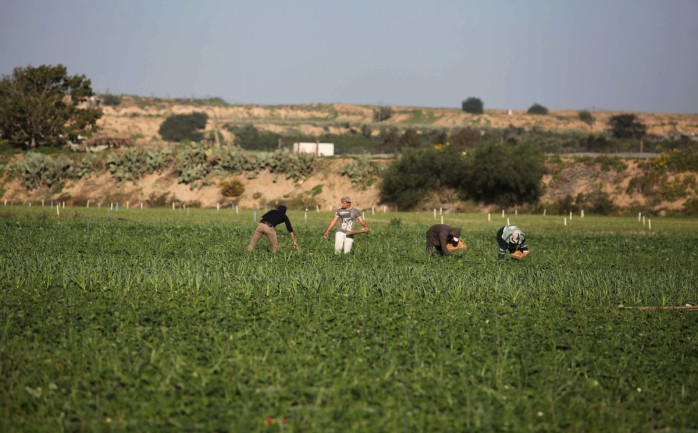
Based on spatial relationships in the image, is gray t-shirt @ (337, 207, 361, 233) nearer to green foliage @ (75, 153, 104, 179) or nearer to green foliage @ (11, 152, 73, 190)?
green foliage @ (11, 152, 73, 190)

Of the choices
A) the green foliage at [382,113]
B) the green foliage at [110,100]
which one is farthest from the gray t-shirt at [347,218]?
the green foliage at [110,100]

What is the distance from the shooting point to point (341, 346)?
37.0ft

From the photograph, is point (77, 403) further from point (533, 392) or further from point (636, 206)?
point (636, 206)

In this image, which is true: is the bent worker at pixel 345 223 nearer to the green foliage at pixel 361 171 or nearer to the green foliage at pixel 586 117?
the green foliage at pixel 361 171

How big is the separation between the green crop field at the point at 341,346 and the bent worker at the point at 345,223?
89cm

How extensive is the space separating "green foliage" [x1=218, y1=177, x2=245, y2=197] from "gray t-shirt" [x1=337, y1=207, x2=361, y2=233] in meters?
43.5

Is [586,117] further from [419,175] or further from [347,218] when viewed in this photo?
[347,218]

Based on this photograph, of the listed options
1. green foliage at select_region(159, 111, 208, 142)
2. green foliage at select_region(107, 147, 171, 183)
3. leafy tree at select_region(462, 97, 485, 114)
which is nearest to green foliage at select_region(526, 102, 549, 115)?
leafy tree at select_region(462, 97, 485, 114)

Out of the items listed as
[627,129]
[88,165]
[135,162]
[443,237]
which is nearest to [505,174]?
[135,162]

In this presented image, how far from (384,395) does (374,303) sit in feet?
18.1

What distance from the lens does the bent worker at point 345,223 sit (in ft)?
66.7

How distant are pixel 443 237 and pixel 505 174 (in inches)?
1502

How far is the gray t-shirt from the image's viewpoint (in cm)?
2045

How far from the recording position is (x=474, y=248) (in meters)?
24.8
